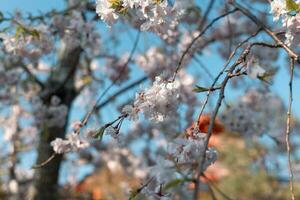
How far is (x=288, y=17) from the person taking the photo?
1850 mm

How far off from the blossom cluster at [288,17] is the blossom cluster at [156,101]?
0.42 metres

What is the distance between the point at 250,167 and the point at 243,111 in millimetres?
7314

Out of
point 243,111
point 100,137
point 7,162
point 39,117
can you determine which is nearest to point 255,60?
point 100,137

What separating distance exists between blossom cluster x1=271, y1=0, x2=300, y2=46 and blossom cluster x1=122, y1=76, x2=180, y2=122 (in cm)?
42

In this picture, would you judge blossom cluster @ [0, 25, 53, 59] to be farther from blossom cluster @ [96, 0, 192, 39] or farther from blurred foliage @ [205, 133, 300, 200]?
blurred foliage @ [205, 133, 300, 200]

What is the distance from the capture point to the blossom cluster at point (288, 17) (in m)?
1.83

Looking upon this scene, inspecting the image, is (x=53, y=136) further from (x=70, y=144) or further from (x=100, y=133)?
(x=100, y=133)

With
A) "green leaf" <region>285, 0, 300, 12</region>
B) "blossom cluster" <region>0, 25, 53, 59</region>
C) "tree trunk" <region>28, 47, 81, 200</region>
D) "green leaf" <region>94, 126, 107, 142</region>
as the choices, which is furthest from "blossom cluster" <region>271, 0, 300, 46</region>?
"tree trunk" <region>28, 47, 81, 200</region>

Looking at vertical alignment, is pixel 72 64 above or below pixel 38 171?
above

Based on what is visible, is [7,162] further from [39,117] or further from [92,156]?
[92,156]

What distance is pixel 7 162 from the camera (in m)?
5.12

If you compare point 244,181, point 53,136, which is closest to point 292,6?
point 53,136

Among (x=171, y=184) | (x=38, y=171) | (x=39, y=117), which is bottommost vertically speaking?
(x=171, y=184)

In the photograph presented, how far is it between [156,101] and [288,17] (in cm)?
53
